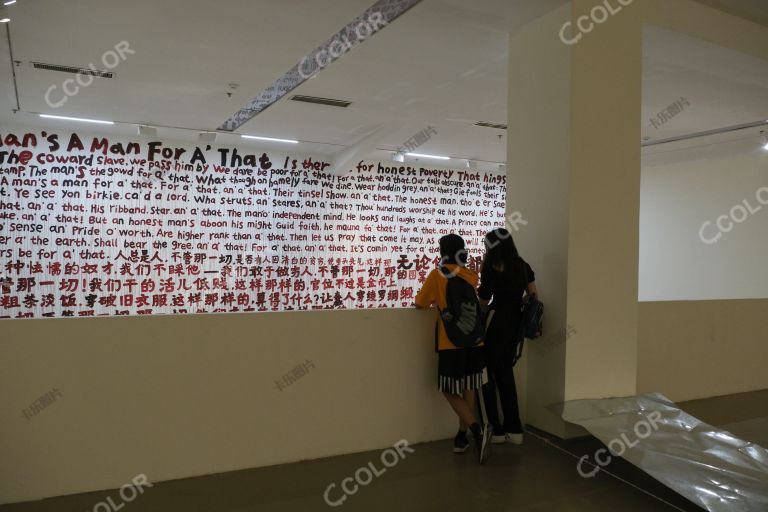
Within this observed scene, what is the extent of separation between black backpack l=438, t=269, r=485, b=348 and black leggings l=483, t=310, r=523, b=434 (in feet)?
0.93

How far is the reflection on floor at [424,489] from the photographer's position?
2477 millimetres

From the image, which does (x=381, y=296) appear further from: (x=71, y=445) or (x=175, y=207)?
(x=71, y=445)

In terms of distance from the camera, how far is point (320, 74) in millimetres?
4652

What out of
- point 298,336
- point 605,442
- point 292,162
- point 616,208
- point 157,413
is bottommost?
point 605,442

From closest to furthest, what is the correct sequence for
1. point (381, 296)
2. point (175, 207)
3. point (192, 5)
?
point (192, 5) → point (175, 207) → point (381, 296)

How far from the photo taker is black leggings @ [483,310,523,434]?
11.0 feet

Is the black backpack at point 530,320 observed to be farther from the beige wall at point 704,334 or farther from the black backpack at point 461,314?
the beige wall at point 704,334

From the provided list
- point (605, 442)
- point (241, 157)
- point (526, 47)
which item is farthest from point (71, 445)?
point (241, 157)

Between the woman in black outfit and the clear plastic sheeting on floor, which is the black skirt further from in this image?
the clear plastic sheeting on floor

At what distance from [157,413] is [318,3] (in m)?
2.53

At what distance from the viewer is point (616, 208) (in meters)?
3.54

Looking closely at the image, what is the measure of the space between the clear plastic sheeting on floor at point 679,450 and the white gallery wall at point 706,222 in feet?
13.6
